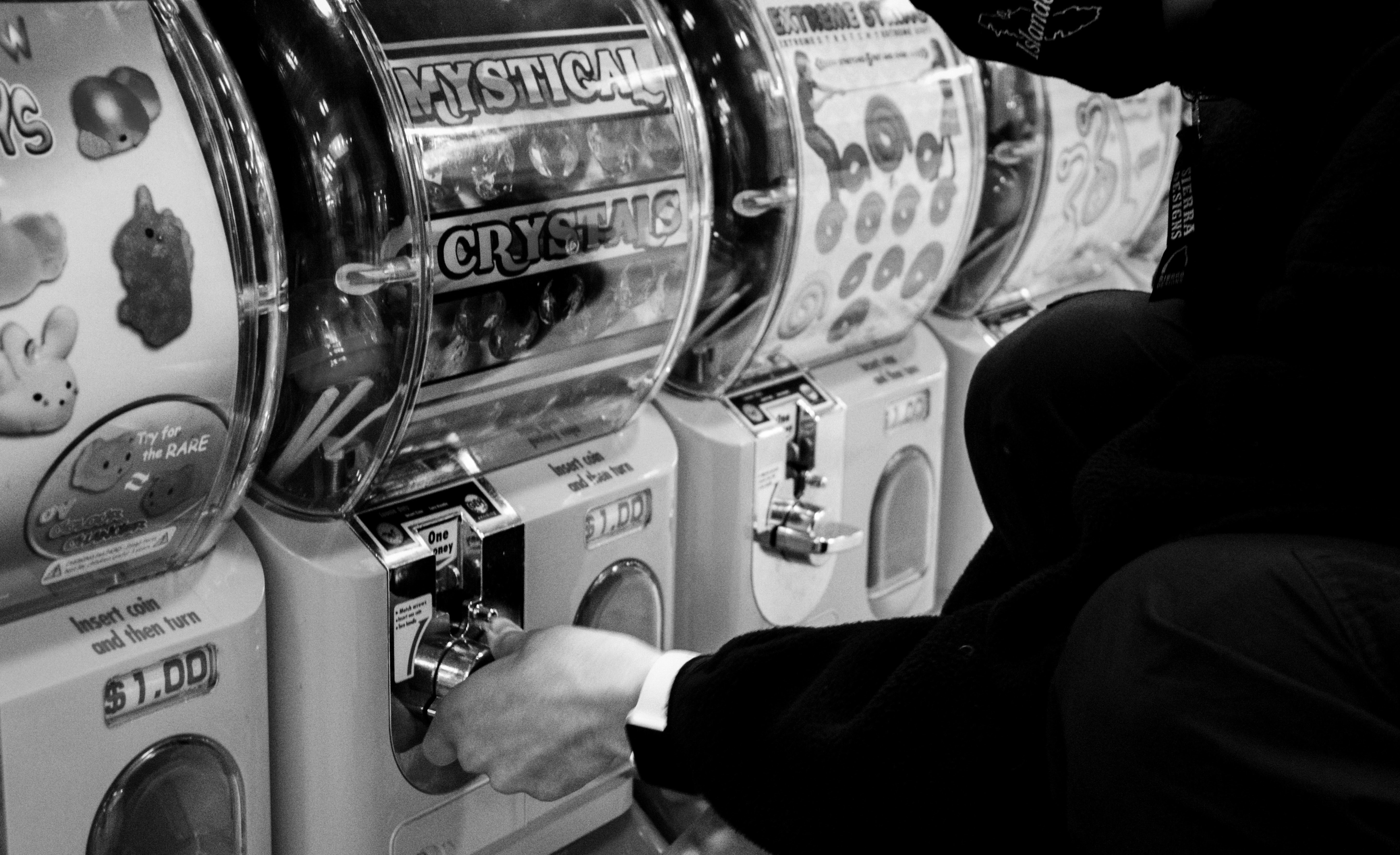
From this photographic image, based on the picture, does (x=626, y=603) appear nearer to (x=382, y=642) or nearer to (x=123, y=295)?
(x=382, y=642)

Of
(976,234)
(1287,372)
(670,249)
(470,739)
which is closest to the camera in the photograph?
(1287,372)

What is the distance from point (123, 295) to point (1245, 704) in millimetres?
662

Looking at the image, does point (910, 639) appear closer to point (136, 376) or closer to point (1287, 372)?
point (1287, 372)

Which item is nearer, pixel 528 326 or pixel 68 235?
pixel 68 235

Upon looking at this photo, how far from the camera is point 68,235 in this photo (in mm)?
891

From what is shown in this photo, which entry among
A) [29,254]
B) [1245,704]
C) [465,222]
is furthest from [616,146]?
[1245,704]

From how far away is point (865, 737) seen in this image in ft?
2.86

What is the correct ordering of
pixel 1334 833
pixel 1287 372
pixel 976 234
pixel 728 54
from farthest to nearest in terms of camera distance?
pixel 976 234, pixel 728 54, pixel 1287 372, pixel 1334 833

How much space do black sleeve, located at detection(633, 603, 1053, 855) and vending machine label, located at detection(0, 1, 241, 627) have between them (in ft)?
1.21

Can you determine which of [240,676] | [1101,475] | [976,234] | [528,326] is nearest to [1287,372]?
[1101,475]

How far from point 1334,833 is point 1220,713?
0.23 ft

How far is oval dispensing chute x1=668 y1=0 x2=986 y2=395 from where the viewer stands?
140 cm

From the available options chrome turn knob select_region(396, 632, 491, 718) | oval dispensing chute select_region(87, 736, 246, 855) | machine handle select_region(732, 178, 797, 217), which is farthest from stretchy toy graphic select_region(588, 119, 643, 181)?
oval dispensing chute select_region(87, 736, 246, 855)

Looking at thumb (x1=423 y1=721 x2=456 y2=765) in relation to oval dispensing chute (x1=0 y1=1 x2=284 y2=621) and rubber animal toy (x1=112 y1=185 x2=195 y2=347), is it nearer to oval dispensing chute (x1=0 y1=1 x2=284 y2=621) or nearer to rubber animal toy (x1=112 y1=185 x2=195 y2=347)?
oval dispensing chute (x1=0 y1=1 x2=284 y2=621)
